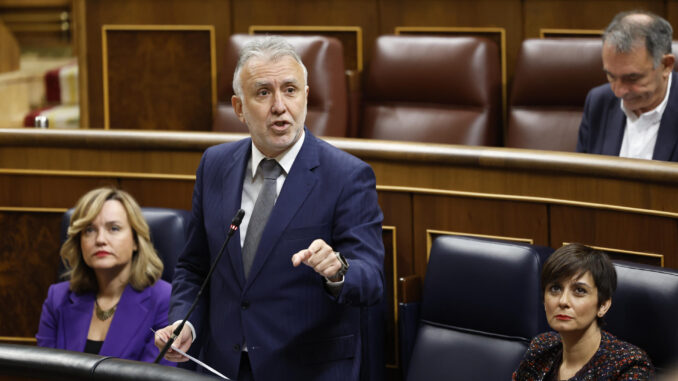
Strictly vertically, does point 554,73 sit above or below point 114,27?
below

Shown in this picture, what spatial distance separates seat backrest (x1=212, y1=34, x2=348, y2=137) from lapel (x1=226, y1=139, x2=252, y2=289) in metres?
0.51

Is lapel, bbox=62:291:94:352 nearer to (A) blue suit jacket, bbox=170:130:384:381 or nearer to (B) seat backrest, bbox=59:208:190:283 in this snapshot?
(B) seat backrest, bbox=59:208:190:283

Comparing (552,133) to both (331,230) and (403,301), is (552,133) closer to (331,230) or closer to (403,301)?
(403,301)

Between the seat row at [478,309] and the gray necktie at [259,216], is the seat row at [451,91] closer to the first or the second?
the seat row at [478,309]

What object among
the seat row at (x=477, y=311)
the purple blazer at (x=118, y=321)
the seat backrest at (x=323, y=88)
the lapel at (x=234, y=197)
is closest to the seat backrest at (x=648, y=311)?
the seat row at (x=477, y=311)

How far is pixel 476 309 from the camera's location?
2.73 ft

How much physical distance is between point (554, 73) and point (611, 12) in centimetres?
13

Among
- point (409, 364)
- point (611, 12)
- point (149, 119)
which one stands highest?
point (611, 12)


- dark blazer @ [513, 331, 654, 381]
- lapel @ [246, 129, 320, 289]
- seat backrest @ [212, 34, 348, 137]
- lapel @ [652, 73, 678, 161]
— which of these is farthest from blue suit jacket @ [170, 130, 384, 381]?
seat backrest @ [212, 34, 348, 137]

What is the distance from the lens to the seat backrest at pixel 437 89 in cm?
123

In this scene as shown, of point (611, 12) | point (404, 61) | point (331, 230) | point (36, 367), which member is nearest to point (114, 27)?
point (404, 61)

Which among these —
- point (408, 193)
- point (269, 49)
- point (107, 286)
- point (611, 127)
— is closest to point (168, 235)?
point (107, 286)

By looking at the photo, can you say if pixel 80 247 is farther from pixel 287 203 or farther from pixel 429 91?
pixel 429 91

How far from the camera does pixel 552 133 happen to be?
3.86ft
